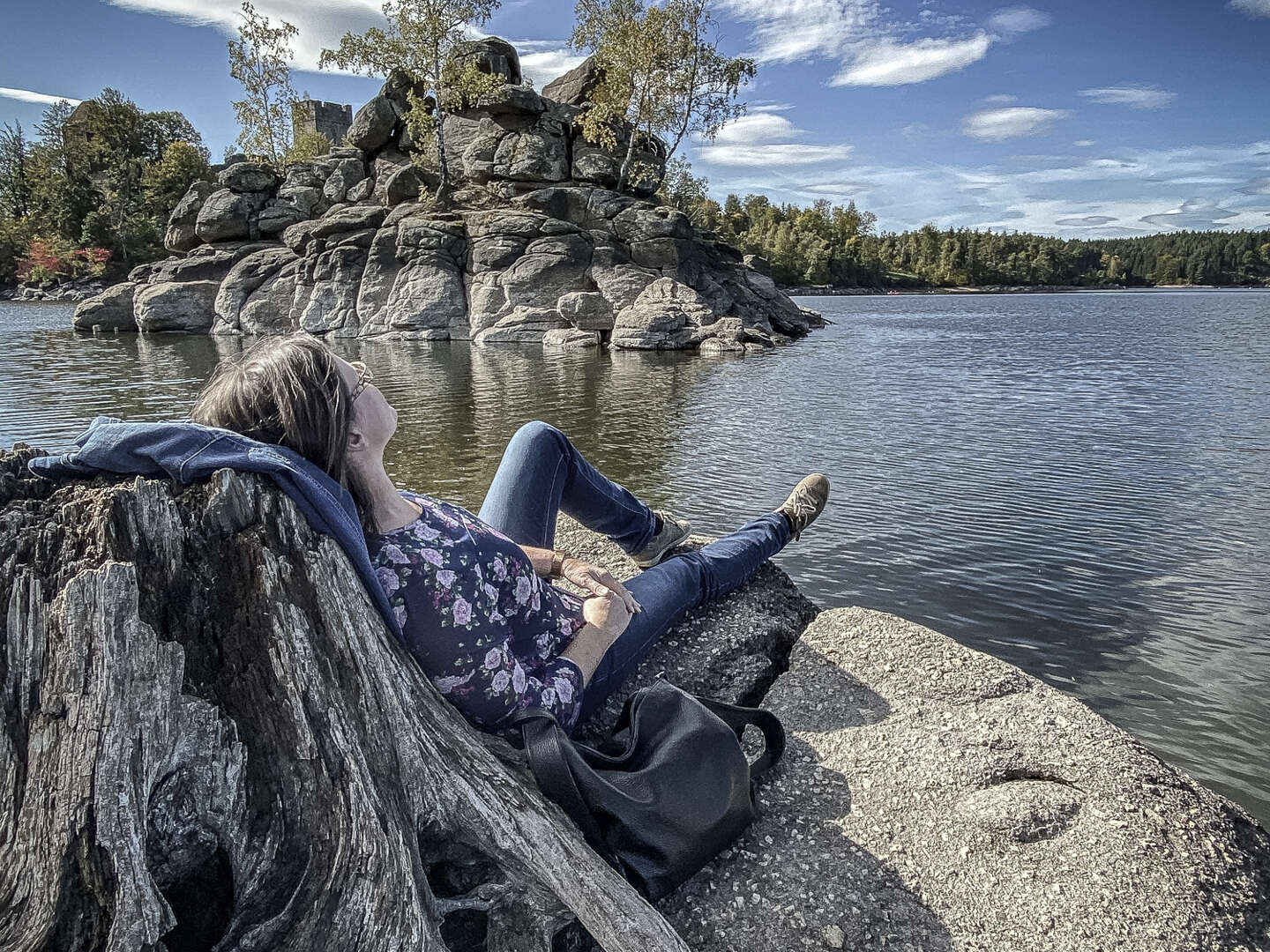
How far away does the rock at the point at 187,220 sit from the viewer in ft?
153

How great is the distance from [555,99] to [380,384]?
33957 millimetres

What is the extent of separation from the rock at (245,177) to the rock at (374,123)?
5.87 metres

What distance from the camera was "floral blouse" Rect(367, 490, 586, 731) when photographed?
2.88m

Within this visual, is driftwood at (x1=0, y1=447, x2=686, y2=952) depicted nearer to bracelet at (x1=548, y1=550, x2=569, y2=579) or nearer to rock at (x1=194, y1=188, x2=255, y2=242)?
bracelet at (x1=548, y1=550, x2=569, y2=579)

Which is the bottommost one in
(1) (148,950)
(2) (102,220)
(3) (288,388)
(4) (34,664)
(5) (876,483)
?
(5) (876,483)

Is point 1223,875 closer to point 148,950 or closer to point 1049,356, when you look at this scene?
point 148,950

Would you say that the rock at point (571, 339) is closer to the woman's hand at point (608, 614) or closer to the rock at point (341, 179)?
the rock at point (341, 179)

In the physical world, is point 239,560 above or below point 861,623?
above

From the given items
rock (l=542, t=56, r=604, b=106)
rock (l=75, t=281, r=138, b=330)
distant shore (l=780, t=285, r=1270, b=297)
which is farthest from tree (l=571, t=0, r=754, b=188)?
distant shore (l=780, t=285, r=1270, b=297)

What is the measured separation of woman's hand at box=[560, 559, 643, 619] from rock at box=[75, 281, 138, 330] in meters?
47.4

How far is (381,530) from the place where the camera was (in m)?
2.90

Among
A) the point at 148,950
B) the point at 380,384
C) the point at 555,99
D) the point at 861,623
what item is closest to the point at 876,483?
the point at 861,623

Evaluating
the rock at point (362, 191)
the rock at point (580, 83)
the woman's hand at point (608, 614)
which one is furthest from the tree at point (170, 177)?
the woman's hand at point (608, 614)

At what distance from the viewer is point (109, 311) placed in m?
42.4
